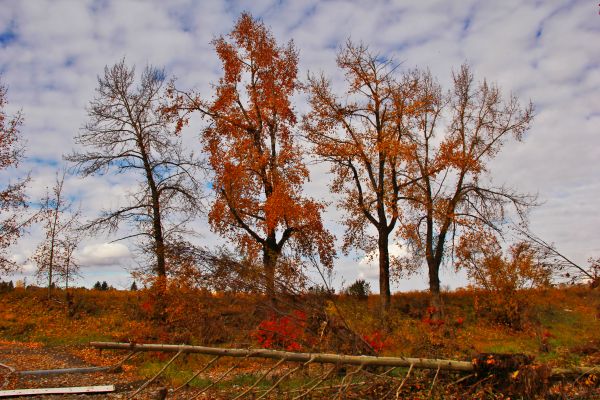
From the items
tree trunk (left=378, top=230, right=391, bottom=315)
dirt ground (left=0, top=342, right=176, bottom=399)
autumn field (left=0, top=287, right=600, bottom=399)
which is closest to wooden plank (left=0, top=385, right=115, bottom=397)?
dirt ground (left=0, top=342, right=176, bottom=399)

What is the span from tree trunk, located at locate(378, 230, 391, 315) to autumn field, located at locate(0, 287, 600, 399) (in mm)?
556

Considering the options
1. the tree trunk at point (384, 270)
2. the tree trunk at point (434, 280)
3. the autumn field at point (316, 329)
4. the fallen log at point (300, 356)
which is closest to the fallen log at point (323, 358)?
the fallen log at point (300, 356)

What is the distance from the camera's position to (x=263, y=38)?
72.2ft

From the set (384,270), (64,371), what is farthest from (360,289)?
(64,371)

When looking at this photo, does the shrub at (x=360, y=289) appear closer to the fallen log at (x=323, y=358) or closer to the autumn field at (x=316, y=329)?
the autumn field at (x=316, y=329)

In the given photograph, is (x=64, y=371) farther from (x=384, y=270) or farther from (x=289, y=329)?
(x=384, y=270)

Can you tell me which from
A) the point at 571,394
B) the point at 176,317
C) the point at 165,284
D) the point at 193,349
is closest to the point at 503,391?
the point at 571,394

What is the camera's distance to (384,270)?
2202 centimetres

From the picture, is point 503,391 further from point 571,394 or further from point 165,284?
point 165,284

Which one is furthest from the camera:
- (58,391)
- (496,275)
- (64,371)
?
(496,275)

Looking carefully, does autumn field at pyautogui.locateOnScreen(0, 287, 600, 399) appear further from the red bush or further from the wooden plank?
the wooden plank

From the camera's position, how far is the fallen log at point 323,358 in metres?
5.61

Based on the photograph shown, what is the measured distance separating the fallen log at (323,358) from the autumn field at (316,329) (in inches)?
9.8

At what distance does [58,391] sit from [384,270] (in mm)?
14818
